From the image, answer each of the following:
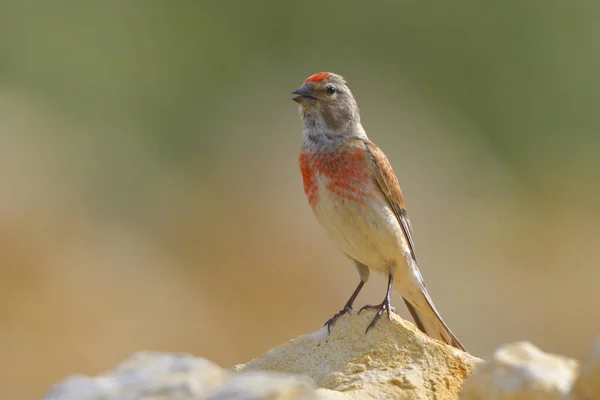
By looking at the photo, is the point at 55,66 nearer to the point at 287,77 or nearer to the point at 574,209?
the point at 287,77

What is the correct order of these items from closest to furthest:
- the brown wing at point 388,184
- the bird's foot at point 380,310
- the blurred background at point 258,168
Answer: the bird's foot at point 380,310
the brown wing at point 388,184
the blurred background at point 258,168

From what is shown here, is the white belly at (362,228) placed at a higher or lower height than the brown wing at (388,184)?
lower

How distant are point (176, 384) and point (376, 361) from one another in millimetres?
1607

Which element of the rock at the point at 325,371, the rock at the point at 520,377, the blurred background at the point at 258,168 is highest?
the blurred background at the point at 258,168

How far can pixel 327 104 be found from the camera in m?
6.29

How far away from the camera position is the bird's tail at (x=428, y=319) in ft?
18.7

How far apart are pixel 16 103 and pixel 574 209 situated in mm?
12539

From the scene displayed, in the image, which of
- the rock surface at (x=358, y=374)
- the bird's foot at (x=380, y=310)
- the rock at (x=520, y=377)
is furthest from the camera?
the bird's foot at (x=380, y=310)

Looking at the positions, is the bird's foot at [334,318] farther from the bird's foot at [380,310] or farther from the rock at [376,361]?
the bird's foot at [380,310]

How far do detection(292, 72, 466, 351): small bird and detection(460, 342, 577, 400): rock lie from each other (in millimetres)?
1870

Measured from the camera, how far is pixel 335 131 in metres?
6.16

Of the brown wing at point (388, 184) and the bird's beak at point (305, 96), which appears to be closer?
the brown wing at point (388, 184)

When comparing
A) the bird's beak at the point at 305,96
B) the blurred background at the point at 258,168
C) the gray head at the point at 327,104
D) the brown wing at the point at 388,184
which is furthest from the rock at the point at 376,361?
the blurred background at the point at 258,168

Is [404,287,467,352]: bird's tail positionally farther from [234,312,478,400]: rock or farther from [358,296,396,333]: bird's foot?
[234,312,478,400]: rock
